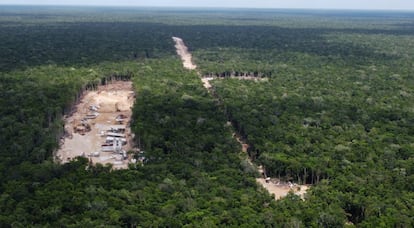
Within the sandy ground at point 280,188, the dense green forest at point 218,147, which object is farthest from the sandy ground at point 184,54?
the sandy ground at point 280,188

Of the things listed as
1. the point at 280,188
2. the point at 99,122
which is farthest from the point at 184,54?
the point at 280,188

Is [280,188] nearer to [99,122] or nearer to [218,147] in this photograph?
[218,147]

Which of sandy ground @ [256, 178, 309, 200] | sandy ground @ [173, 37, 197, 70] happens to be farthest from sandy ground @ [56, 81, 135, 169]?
sandy ground @ [173, 37, 197, 70]

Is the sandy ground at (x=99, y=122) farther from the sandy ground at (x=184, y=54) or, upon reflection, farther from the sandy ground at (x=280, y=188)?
the sandy ground at (x=184, y=54)

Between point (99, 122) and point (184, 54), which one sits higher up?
point (184, 54)

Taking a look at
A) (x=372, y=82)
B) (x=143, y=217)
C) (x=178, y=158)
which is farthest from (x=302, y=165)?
(x=372, y=82)
